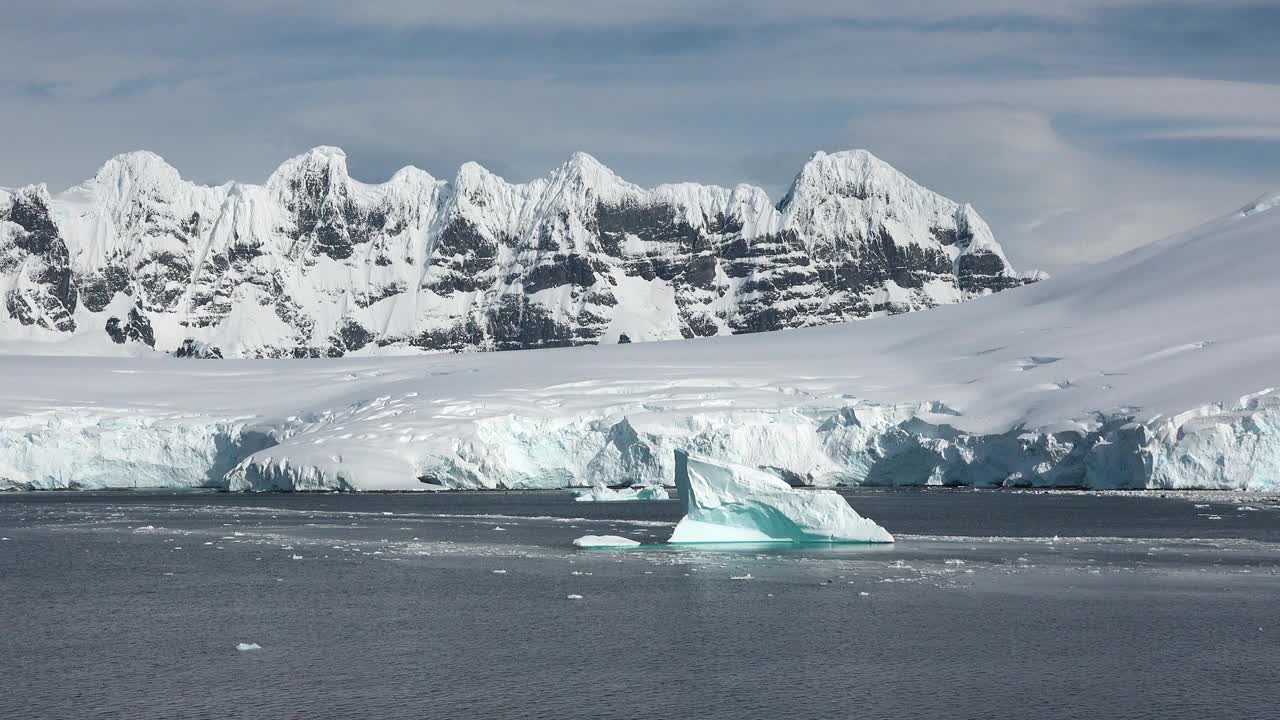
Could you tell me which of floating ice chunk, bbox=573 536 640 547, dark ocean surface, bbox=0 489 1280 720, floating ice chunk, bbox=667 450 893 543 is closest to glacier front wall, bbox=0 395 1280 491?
dark ocean surface, bbox=0 489 1280 720

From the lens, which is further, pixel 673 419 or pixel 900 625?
pixel 673 419

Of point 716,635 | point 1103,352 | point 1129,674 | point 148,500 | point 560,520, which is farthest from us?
point 1103,352

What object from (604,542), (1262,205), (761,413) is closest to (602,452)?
(761,413)

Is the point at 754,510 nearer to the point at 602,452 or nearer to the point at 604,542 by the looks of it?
the point at 604,542

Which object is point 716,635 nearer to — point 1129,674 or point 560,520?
point 1129,674

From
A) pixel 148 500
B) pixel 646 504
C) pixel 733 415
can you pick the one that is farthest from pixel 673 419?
pixel 148 500

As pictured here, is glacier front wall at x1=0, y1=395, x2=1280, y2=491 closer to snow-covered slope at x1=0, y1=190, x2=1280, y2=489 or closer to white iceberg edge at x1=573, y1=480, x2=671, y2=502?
snow-covered slope at x1=0, y1=190, x2=1280, y2=489
